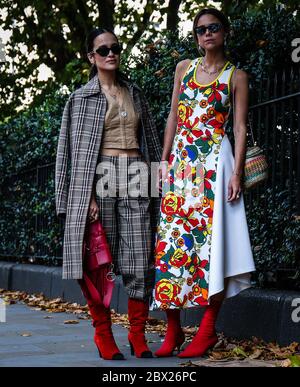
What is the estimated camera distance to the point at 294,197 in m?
5.77

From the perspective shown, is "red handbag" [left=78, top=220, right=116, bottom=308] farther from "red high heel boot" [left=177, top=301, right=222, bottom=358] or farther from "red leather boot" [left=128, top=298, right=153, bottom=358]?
"red high heel boot" [left=177, top=301, right=222, bottom=358]

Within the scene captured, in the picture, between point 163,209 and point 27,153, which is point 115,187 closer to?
point 163,209

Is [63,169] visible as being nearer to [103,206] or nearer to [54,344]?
[103,206]

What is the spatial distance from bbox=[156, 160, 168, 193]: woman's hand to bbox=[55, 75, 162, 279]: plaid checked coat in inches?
4.6

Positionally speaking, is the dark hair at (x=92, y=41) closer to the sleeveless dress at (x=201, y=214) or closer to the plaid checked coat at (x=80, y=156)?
the plaid checked coat at (x=80, y=156)

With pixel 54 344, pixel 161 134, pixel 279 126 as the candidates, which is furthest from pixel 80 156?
pixel 161 134

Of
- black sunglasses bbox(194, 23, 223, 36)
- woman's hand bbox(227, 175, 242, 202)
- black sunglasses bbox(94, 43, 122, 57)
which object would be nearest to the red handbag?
woman's hand bbox(227, 175, 242, 202)

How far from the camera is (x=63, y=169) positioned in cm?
522

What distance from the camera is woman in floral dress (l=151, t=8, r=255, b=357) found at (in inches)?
197

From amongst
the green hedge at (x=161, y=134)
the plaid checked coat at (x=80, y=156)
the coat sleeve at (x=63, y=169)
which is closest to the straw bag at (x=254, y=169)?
the plaid checked coat at (x=80, y=156)

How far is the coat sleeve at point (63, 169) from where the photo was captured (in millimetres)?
5188

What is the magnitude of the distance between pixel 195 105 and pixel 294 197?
3.94 feet

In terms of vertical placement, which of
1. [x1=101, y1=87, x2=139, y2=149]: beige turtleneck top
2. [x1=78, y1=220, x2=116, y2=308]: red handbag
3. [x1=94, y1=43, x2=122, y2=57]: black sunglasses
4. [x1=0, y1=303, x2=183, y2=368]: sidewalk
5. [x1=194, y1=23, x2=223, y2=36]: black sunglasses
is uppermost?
[x1=194, y1=23, x2=223, y2=36]: black sunglasses

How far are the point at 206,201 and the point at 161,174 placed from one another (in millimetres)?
382
